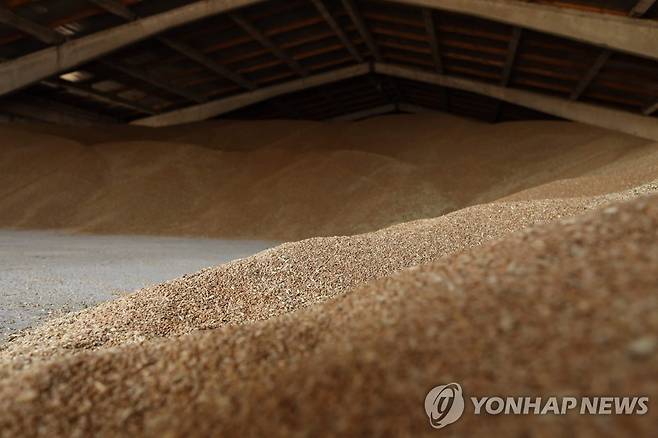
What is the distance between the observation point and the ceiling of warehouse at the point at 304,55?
883 cm

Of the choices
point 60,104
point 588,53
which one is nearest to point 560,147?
point 588,53

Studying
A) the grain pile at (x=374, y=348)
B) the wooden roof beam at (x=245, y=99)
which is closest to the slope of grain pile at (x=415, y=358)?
the grain pile at (x=374, y=348)

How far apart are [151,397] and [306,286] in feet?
5.73

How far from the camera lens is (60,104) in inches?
554

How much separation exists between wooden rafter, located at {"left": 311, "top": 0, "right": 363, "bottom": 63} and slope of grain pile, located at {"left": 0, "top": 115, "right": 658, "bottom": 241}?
2.35 metres

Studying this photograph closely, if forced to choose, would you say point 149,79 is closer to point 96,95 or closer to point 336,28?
point 96,95

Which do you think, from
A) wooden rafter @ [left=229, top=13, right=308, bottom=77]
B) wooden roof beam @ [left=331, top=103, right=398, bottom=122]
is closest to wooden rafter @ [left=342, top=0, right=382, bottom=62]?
wooden rafter @ [left=229, top=13, right=308, bottom=77]

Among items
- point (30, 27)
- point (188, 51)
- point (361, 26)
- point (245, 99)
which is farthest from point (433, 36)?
point (30, 27)

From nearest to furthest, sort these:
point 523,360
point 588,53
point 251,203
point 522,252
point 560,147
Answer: point 523,360 → point 522,252 → point 588,53 → point 251,203 → point 560,147

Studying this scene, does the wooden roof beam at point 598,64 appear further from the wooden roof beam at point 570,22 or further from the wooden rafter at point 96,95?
the wooden rafter at point 96,95

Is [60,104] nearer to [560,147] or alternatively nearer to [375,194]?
[375,194]

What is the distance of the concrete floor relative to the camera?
9.91 feet

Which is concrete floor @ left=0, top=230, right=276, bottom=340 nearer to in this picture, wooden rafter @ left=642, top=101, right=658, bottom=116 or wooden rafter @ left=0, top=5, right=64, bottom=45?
wooden rafter @ left=0, top=5, right=64, bottom=45

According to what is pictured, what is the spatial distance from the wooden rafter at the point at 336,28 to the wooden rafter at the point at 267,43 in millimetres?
1303
